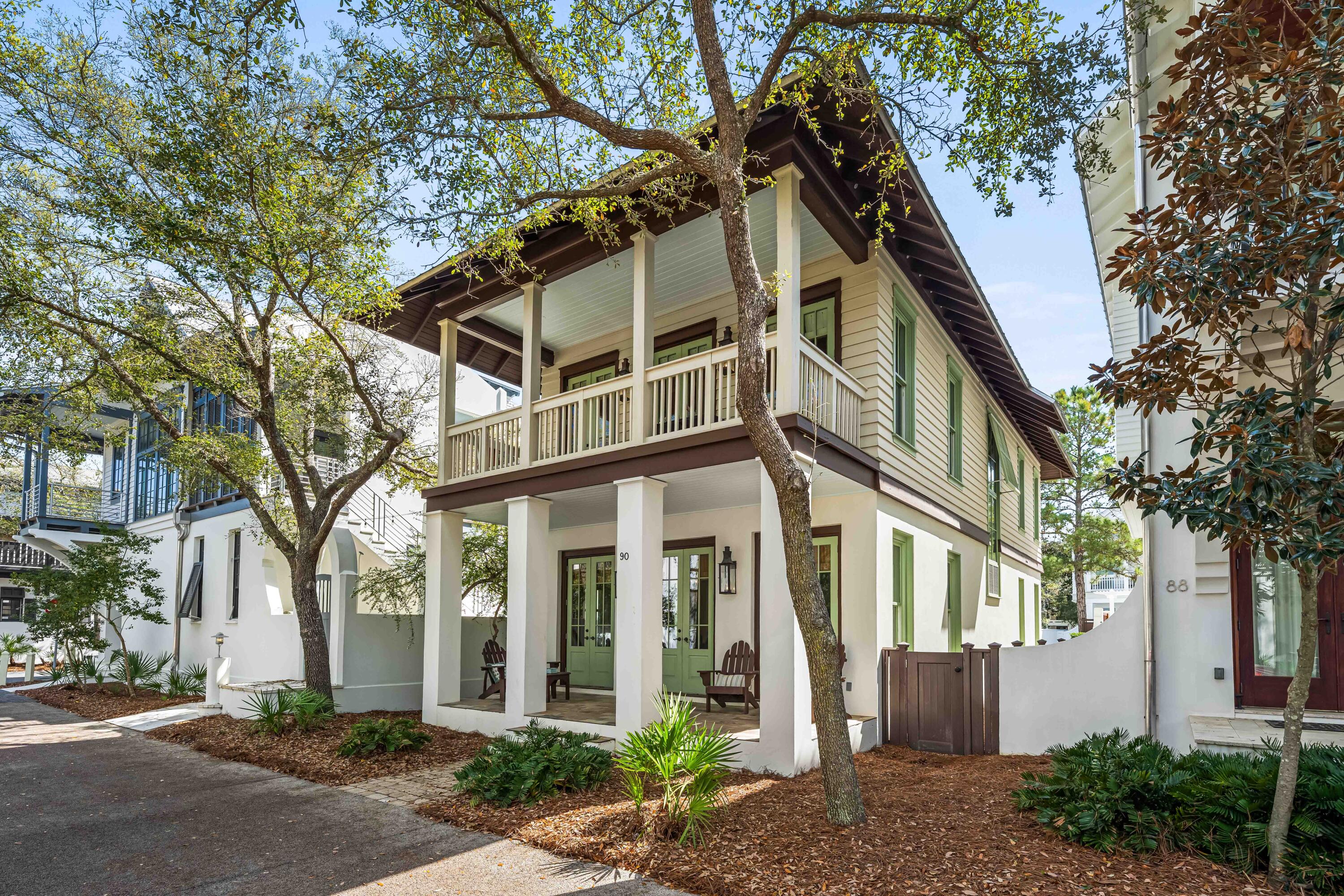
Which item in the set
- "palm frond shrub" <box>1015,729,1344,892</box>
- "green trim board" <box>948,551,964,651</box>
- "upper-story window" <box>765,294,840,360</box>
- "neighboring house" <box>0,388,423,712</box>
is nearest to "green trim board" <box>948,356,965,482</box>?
"green trim board" <box>948,551,964,651</box>

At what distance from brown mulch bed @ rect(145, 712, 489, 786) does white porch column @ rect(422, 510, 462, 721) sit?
0.54 meters

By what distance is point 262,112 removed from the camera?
926 centimetres

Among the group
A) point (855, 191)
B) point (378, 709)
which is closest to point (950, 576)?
point (855, 191)

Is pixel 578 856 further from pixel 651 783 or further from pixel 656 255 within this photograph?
pixel 656 255

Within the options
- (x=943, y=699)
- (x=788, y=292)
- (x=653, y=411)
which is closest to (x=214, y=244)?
(x=653, y=411)

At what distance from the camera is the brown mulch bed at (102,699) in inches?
543

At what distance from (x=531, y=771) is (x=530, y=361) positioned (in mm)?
5315

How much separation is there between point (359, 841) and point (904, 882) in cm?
395

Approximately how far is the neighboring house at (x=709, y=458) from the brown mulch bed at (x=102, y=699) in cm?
575

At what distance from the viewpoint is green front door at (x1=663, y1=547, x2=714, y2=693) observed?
11.5 m

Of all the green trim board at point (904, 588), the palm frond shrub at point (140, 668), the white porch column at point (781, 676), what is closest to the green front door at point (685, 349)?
the green trim board at point (904, 588)

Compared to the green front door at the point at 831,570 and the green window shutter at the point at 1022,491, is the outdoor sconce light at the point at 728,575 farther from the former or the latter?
the green window shutter at the point at 1022,491

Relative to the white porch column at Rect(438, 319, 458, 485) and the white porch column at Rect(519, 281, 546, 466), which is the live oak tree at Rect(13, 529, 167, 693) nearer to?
the white porch column at Rect(438, 319, 458, 485)

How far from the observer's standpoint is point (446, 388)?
39.6 feet
